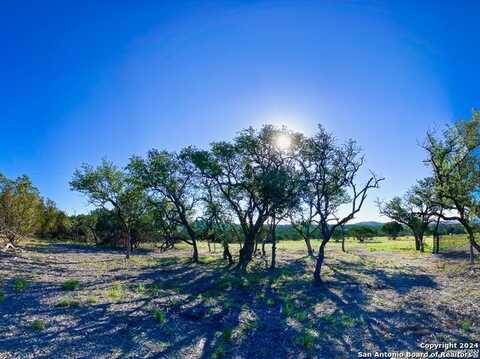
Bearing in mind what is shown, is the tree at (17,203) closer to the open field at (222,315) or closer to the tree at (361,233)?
the open field at (222,315)

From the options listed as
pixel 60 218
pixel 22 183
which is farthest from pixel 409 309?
pixel 60 218

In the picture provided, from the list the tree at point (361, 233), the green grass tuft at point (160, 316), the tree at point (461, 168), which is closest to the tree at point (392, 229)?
the tree at point (361, 233)

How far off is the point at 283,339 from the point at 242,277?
1347cm

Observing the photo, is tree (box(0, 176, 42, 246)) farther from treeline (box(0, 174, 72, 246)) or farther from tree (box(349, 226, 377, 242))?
tree (box(349, 226, 377, 242))

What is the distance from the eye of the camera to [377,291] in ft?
65.4

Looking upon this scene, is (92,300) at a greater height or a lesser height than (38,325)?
lesser

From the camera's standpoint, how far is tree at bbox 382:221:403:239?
94944 millimetres

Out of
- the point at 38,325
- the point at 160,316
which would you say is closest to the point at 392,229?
the point at 160,316

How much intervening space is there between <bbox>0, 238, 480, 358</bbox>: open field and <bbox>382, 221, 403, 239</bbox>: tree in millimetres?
78827

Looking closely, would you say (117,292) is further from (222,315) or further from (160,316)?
(222,315)

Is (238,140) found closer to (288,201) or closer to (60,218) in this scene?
(288,201)

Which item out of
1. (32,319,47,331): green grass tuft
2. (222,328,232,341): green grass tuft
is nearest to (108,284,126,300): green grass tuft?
(32,319,47,331): green grass tuft

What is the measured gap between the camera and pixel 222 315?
14.3m

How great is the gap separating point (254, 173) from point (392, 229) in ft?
290
